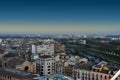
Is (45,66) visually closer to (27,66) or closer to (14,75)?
(27,66)

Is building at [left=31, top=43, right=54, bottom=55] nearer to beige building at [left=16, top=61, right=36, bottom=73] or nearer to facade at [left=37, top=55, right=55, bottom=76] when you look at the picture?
facade at [left=37, top=55, right=55, bottom=76]

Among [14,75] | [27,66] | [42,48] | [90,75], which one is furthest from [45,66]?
[42,48]

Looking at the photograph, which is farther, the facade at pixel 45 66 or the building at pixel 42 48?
the building at pixel 42 48

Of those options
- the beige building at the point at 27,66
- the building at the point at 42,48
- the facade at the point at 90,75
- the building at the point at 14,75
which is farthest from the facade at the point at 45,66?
the building at the point at 42,48

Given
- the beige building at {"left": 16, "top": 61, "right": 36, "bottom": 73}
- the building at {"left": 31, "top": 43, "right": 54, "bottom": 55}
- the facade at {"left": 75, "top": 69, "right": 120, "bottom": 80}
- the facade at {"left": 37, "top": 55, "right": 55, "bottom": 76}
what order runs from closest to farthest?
the facade at {"left": 75, "top": 69, "right": 120, "bottom": 80}
the beige building at {"left": 16, "top": 61, "right": 36, "bottom": 73}
the facade at {"left": 37, "top": 55, "right": 55, "bottom": 76}
the building at {"left": 31, "top": 43, "right": 54, "bottom": 55}

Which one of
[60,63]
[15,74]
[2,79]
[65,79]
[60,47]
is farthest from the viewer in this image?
[60,47]

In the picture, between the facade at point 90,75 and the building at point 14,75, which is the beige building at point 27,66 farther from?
the facade at point 90,75

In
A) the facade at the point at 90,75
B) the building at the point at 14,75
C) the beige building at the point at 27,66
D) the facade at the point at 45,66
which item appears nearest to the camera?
the building at the point at 14,75

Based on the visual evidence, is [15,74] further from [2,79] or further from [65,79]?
[65,79]

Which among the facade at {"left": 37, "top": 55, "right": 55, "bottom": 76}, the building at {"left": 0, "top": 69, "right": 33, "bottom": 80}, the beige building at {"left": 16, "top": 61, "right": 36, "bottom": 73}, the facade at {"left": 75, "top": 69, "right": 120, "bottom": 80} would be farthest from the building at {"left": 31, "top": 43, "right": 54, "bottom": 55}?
the building at {"left": 0, "top": 69, "right": 33, "bottom": 80}

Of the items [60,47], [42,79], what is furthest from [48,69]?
[60,47]

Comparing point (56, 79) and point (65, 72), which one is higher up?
point (56, 79)
